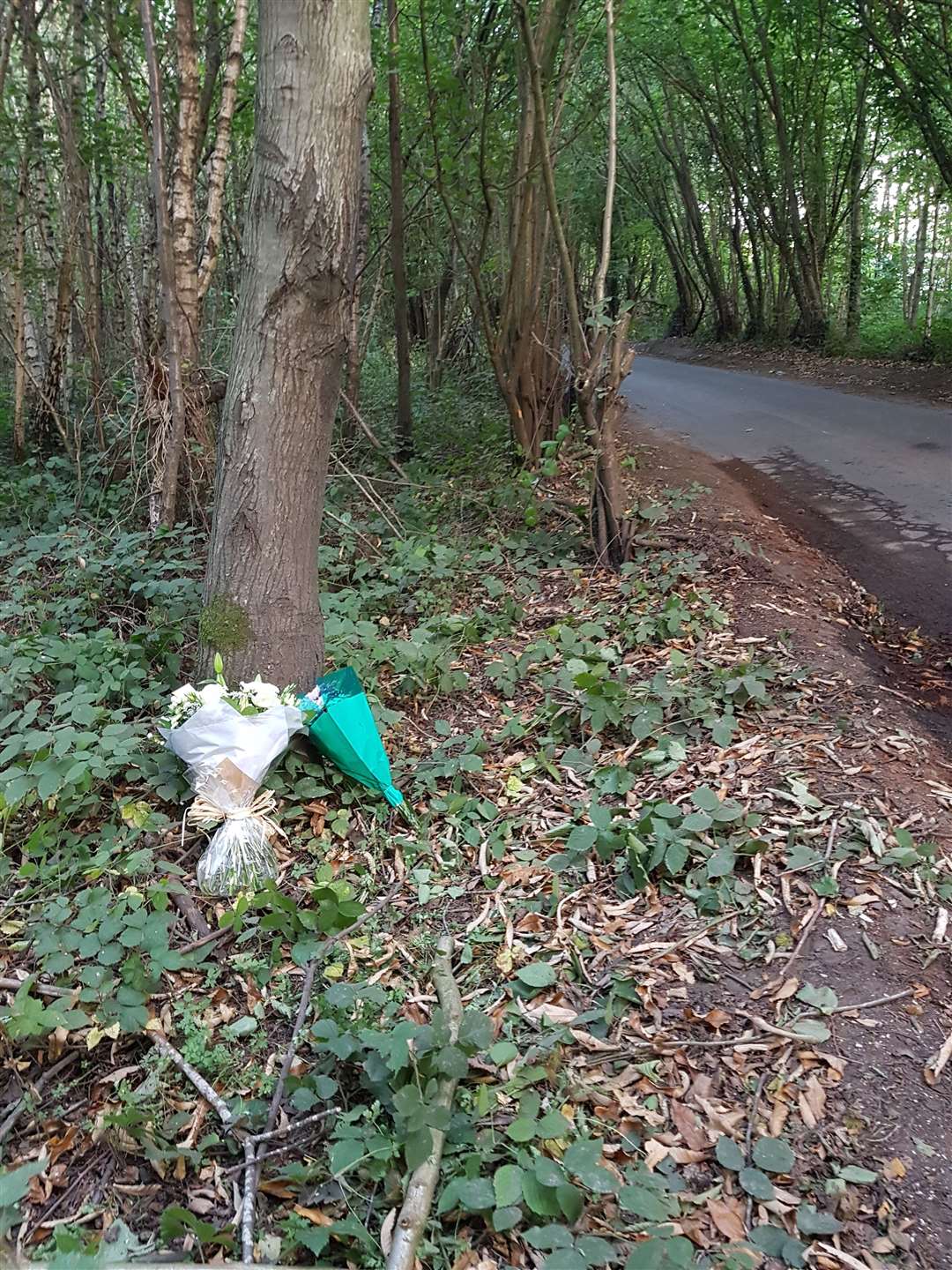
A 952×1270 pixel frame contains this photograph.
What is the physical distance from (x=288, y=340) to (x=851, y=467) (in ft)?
22.0

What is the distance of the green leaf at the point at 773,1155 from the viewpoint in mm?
1980

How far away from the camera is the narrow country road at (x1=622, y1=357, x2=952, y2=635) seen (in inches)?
224

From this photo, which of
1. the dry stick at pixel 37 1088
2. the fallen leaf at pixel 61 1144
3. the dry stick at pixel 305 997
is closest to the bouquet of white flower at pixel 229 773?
the dry stick at pixel 305 997

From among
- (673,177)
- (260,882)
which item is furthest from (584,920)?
(673,177)

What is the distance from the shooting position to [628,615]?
4840 mm

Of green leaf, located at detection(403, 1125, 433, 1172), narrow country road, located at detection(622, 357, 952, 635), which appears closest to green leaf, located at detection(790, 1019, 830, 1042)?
green leaf, located at detection(403, 1125, 433, 1172)

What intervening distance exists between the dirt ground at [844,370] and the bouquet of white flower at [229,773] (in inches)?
449

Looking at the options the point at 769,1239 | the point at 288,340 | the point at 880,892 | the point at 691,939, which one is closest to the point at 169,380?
the point at 288,340

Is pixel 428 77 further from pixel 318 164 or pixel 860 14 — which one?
pixel 860 14

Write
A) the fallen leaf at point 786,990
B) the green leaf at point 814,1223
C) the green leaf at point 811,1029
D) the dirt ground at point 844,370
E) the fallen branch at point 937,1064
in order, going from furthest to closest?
the dirt ground at point 844,370 < the fallen leaf at point 786,990 < the green leaf at point 811,1029 < the fallen branch at point 937,1064 < the green leaf at point 814,1223

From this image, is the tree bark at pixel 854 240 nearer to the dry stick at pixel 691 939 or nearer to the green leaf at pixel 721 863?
the green leaf at pixel 721 863

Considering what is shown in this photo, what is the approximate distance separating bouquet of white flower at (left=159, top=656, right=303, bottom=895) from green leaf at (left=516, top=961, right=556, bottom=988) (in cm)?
97

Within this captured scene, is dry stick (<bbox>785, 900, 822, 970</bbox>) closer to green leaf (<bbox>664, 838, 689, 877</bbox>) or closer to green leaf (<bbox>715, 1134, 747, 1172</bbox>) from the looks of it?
green leaf (<bbox>664, 838, 689, 877</bbox>)

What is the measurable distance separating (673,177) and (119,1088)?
2760 cm
